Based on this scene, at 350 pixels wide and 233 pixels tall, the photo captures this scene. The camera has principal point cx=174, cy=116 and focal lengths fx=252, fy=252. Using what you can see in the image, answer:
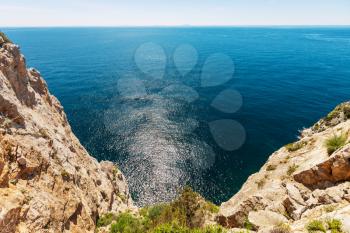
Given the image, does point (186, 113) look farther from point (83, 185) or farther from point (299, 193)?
point (299, 193)

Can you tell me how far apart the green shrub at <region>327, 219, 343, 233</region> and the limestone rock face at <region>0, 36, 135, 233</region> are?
22438mm

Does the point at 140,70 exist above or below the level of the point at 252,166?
above

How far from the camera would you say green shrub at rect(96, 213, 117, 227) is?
35.1m

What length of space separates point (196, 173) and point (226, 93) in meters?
65.2

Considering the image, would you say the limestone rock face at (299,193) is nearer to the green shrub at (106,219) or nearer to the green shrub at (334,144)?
the green shrub at (334,144)

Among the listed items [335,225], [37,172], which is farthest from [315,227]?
[37,172]

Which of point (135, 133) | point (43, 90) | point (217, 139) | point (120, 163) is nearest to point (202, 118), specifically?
point (217, 139)

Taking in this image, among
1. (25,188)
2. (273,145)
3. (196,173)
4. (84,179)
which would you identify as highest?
(25,188)

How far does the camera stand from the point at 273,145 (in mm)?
78250

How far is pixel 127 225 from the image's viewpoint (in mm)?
33625

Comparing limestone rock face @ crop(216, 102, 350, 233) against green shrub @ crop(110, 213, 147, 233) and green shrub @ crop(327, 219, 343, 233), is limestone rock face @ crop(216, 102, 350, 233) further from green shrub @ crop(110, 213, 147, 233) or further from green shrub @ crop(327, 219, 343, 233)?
green shrub @ crop(110, 213, 147, 233)

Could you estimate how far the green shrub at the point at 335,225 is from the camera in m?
14.5

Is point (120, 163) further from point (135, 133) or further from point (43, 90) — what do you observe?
point (43, 90)

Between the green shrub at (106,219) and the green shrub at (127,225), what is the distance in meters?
1.05
